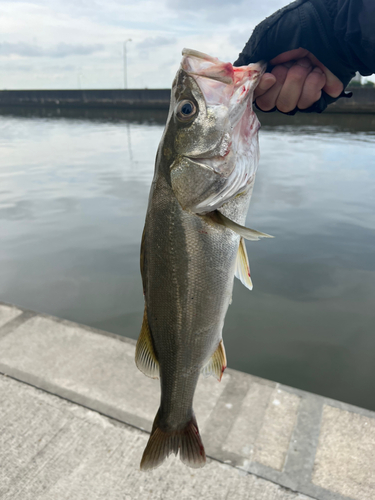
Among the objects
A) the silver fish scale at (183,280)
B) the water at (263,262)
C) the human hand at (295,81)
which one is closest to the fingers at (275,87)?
the human hand at (295,81)

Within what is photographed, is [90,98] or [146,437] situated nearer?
[146,437]

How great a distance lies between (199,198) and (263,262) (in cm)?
574

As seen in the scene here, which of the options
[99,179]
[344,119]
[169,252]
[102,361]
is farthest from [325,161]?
[344,119]

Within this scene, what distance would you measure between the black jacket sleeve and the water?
365 centimetres

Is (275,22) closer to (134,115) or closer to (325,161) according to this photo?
(325,161)

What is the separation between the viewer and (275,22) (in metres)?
1.77

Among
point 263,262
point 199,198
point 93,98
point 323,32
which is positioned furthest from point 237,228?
point 93,98

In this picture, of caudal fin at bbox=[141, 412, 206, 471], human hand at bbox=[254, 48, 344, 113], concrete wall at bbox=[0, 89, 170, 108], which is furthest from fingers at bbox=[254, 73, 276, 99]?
concrete wall at bbox=[0, 89, 170, 108]

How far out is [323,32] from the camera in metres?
1.76

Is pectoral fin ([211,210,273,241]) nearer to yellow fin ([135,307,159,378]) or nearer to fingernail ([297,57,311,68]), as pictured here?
yellow fin ([135,307,159,378])

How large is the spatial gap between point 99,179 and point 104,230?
18.3 feet

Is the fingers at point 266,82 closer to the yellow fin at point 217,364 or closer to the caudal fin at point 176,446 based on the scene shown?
the yellow fin at point 217,364

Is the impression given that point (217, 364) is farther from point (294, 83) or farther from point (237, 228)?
point (294, 83)

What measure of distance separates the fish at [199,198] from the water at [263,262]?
127 inches
